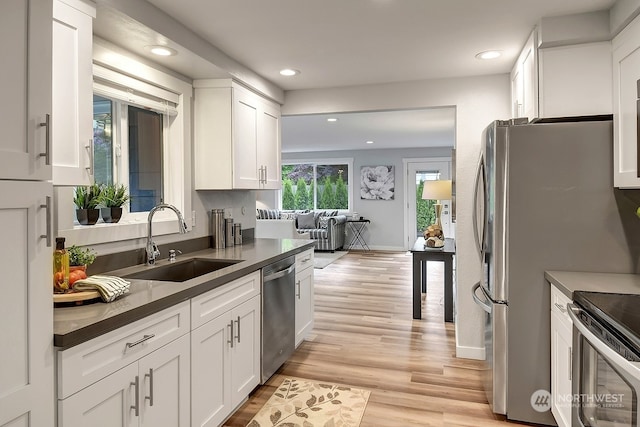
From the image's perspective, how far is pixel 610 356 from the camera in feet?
4.43

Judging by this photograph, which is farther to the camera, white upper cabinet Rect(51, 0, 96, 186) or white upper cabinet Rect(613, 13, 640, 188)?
white upper cabinet Rect(613, 13, 640, 188)

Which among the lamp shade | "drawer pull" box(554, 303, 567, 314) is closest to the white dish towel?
"drawer pull" box(554, 303, 567, 314)

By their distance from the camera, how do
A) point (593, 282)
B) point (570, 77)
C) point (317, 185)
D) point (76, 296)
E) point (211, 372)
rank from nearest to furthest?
point (76, 296)
point (593, 282)
point (211, 372)
point (570, 77)
point (317, 185)

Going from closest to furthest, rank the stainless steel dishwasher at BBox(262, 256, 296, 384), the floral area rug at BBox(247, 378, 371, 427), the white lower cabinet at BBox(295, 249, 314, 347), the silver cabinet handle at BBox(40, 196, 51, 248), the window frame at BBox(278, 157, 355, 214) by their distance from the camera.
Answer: the silver cabinet handle at BBox(40, 196, 51, 248) < the floral area rug at BBox(247, 378, 371, 427) < the stainless steel dishwasher at BBox(262, 256, 296, 384) < the white lower cabinet at BBox(295, 249, 314, 347) < the window frame at BBox(278, 157, 355, 214)

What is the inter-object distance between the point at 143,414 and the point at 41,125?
44.4 inches

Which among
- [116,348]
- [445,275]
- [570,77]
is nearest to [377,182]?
[445,275]

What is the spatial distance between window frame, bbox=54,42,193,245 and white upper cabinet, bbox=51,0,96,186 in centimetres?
28

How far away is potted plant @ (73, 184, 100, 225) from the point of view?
2.06 metres

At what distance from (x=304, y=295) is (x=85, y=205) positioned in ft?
6.18

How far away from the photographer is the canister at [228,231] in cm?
326

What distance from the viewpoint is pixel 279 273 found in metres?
2.87

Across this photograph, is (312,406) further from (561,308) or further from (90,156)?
(90,156)

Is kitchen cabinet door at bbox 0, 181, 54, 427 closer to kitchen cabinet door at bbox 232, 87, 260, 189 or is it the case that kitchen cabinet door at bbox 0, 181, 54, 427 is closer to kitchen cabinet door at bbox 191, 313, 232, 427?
kitchen cabinet door at bbox 191, 313, 232, 427

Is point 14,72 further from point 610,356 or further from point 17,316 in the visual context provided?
point 610,356
